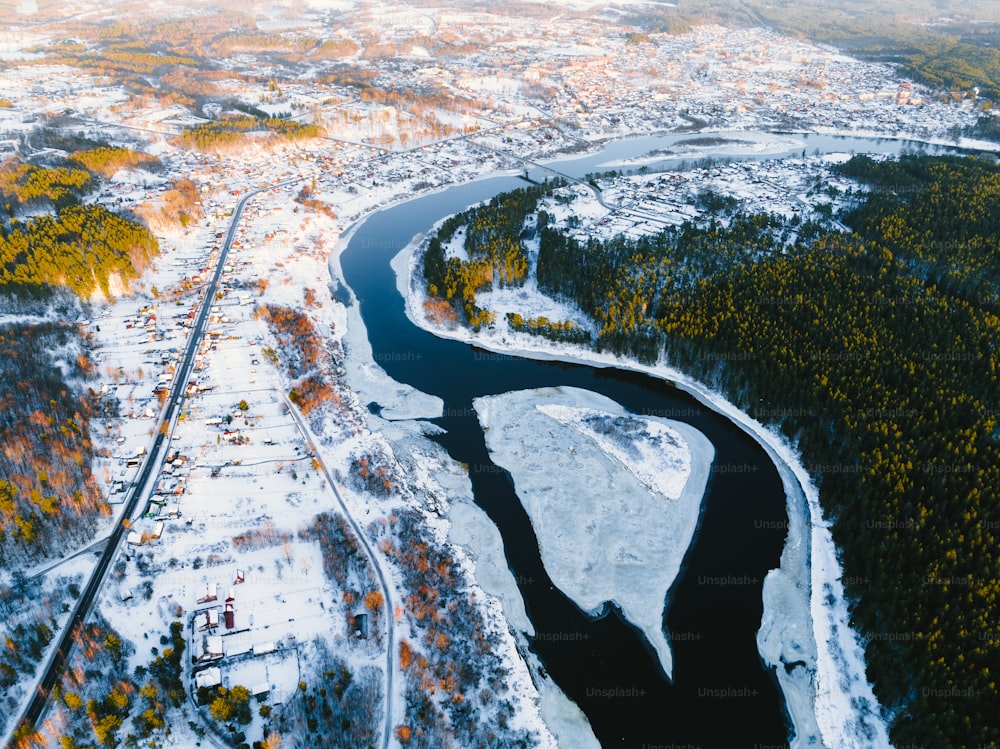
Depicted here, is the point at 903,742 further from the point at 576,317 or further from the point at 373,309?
the point at 373,309

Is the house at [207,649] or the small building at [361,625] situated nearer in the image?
the house at [207,649]

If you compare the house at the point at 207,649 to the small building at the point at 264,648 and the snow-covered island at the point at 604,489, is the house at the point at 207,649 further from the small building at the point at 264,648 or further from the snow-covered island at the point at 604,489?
the snow-covered island at the point at 604,489

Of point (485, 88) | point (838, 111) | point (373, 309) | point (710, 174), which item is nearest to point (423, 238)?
point (373, 309)

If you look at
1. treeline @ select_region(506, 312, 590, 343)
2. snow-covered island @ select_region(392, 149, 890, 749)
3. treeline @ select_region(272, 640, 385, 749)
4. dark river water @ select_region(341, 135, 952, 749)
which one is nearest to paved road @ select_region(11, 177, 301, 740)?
treeline @ select_region(272, 640, 385, 749)

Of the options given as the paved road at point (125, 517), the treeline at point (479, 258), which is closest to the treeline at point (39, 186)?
the paved road at point (125, 517)

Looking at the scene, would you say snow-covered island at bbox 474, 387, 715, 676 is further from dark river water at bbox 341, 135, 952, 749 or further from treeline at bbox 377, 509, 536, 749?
treeline at bbox 377, 509, 536, 749
